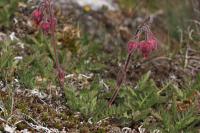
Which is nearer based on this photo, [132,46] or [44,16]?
[132,46]

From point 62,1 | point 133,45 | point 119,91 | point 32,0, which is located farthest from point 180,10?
point 133,45

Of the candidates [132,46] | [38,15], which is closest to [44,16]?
[38,15]

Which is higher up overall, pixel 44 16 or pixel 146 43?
pixel 44 16

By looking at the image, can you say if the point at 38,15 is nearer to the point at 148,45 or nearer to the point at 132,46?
the point at 132,46

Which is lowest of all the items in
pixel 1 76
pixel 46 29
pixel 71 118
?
pixel 71 118

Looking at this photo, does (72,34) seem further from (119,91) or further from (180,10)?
(180,10)

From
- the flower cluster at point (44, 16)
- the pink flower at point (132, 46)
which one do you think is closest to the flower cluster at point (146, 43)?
the pink flower at point (132, 46)

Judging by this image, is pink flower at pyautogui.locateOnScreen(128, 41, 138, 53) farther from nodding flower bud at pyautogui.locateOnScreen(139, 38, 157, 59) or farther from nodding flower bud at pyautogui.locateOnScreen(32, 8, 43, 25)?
nodding flower bud at pyautogui.locateOnScreen(32, 8, 43, 25)

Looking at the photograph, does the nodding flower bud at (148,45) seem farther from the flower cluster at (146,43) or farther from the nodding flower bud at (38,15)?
the nodding flower bud at (38,15)

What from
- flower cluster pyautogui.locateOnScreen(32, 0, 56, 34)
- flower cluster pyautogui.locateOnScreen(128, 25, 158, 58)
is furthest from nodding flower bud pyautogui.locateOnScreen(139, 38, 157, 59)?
flower cluster pyautogui.locateOnScreen(32, 0, 56, 34)
